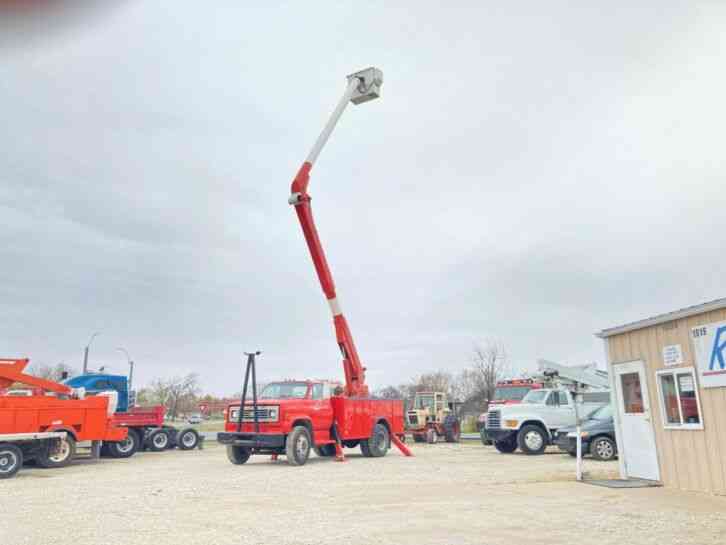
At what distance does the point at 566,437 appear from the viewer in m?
16.0

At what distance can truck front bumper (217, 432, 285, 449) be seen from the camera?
562 inches

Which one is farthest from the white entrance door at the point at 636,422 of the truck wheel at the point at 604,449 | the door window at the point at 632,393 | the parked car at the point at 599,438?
the truck wheel at the point at 604,449

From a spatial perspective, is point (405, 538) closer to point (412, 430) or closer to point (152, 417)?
point (152, 417)

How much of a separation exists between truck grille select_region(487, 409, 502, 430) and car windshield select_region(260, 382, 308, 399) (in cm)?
655

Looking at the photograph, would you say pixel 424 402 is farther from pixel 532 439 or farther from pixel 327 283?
pixel 327 283

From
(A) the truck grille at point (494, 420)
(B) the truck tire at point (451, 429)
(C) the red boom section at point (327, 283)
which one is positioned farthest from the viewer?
(B) the truck tire at point (451, 429)

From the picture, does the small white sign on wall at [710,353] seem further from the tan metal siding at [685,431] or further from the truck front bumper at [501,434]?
the truck front bumper at [501,434]

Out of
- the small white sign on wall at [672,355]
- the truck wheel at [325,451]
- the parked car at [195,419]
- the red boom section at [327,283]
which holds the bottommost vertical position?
the truck wheel at [325,451]

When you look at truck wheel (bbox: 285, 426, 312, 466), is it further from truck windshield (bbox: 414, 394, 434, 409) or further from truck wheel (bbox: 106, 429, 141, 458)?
truck windshield (bbox: 414, 394, 434, 409)

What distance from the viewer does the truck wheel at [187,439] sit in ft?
73.0

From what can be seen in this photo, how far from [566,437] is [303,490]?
8.55m

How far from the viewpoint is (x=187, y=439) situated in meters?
22.6

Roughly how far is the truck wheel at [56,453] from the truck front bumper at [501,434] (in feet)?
38.9

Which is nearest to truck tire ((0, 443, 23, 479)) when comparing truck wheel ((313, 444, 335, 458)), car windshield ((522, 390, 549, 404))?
truck wheel ((313, 444, 335, 458))
